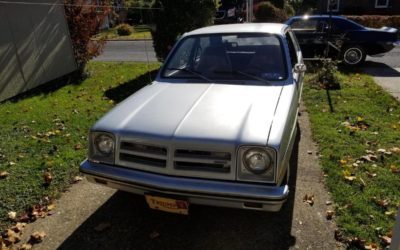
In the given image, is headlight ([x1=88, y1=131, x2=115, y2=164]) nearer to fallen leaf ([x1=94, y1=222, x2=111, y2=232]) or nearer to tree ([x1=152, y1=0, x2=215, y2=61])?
fallen leaf ([x1=94, y1=222, x2=111, y2=232])

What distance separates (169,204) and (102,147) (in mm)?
866

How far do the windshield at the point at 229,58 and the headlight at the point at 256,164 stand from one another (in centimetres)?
143

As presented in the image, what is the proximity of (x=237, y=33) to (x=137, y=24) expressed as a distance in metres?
27.3

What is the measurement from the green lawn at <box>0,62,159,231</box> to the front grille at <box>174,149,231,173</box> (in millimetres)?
2016

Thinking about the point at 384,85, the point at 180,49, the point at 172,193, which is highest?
the point at 180,49

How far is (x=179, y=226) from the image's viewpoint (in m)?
3.59

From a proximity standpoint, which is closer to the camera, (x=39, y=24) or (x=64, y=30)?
(x=39, y=24)

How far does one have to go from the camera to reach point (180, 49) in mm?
4777

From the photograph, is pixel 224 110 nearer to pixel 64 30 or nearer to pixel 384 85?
pixel 384 85

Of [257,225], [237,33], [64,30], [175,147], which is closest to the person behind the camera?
[175,147]

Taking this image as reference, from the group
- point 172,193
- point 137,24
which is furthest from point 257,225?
point 137,24

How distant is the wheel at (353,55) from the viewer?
1095cm

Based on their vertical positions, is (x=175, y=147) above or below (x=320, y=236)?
above

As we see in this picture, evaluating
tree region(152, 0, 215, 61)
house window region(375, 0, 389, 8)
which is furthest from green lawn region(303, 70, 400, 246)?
house window region(375, 0, 389, 8)
